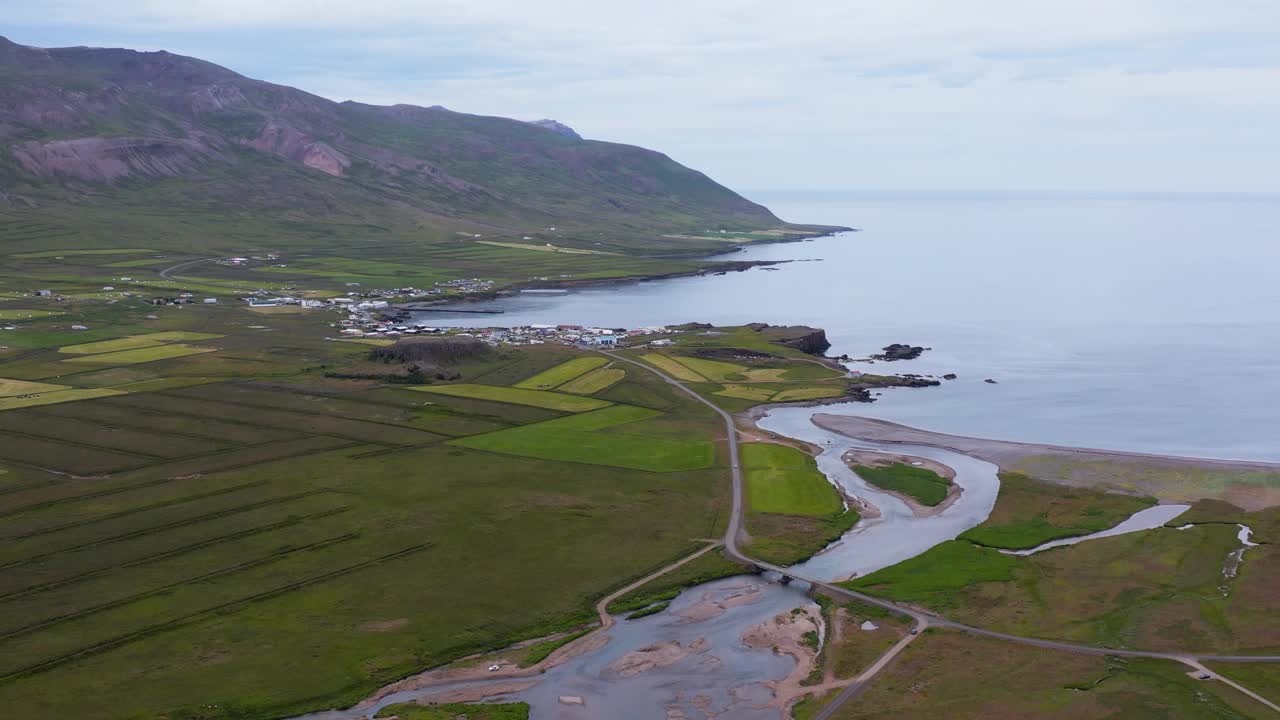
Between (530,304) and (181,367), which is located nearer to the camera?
(181,367)

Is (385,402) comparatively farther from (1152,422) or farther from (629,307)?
(629,307)

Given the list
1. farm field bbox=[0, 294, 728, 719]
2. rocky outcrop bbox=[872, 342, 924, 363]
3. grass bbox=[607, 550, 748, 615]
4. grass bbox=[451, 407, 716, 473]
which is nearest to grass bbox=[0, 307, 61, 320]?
farm field bbox=[0, 294, 728, 719]

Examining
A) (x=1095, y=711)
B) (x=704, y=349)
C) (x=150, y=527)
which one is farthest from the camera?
(x=704, y=349)

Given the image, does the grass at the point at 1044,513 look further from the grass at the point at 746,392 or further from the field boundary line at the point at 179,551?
the field boundary line at the point at 179,551

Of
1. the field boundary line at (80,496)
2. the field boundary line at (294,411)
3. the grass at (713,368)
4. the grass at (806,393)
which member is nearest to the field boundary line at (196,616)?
the field boundary line at (80,496)

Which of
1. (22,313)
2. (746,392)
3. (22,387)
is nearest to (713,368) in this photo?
(746,392)

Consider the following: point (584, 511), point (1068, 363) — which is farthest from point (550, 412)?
point (1068, 363)

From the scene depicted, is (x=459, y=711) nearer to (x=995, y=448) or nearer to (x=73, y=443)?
(x=73, y=443)
